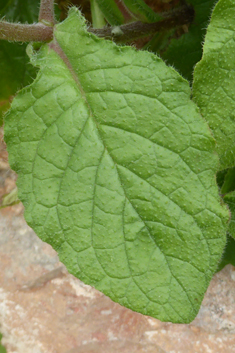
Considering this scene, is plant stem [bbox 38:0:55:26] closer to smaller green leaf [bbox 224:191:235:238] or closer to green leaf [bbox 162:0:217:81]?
green leaf [bbox 162:0:217:81]

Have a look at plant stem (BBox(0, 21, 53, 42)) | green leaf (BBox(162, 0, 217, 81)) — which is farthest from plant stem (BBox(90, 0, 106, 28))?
plant stem (BBox(0, 21, 53, 42))

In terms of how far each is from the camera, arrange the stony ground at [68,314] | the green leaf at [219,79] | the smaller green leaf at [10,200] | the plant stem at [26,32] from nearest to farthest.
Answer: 1. the green leaf at [219,79]
2. the plant stem at [26,32]
3. the stony ground at [68,314]
4. the smaller green leaf at [10,200]

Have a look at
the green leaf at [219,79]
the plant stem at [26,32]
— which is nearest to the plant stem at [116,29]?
the plant stem at [26,32]

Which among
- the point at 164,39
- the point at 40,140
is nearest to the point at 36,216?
the point at 40,140

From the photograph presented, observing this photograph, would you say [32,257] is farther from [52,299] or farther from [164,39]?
[164,39]

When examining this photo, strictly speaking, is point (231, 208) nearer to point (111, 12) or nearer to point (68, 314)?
point (111, 12)

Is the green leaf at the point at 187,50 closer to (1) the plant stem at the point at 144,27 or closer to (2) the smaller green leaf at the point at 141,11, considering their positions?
(1) the plant stem at the point at 144,27

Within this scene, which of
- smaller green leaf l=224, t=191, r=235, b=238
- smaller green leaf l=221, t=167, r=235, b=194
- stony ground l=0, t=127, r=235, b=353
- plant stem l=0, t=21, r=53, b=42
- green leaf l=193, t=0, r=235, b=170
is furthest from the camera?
stony ground l=0, t=127, r=235, b=353
